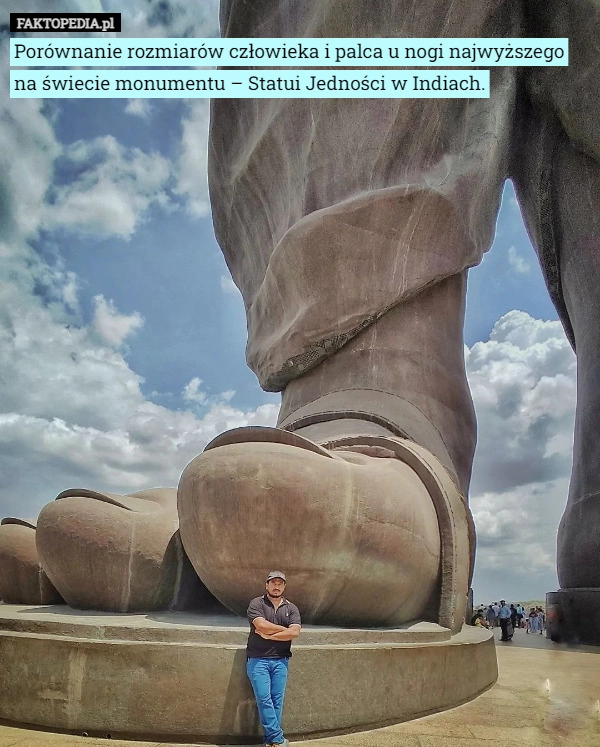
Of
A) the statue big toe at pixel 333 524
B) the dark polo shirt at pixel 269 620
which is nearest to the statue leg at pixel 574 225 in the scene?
the statue big toe at pixel 333 524

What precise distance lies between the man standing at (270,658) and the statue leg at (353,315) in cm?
43

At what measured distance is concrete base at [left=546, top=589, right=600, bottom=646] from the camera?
266 inches

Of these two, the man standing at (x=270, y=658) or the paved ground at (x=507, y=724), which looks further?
the paved ground at (x=507, y=724)

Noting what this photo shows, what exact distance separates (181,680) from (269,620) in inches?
16.3

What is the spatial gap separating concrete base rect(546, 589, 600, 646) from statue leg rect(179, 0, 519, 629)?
217cm

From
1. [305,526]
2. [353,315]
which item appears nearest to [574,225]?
[353,315]

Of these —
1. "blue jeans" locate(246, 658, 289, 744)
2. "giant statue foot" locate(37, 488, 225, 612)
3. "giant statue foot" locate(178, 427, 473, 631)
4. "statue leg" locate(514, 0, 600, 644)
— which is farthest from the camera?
"statue leg" locate(514, 0, 600, 644)

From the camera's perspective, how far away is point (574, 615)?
700 cm

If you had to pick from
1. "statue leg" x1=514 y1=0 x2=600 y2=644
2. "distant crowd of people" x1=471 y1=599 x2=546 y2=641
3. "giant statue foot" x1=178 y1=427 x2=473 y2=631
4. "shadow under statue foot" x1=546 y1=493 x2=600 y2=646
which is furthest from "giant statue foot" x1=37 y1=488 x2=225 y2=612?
"statue leg" x1=514 y1=0 x2=600 y2=644

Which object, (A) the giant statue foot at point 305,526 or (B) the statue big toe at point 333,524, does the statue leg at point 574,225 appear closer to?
(B) the statue big toe at point 333,524

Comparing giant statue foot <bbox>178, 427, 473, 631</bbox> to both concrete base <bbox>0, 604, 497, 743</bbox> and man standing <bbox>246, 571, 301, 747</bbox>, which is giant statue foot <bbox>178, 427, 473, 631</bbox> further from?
man standing <bbox>246, 571, 301, 747</bbox>

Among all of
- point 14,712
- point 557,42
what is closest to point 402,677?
point 14,712

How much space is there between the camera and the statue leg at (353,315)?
10.5 ft

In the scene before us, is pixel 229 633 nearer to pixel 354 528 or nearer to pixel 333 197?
pixel 354 528
